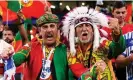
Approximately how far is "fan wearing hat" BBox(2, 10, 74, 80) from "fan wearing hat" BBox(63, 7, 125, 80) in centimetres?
10

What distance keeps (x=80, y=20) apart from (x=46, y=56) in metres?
0.50

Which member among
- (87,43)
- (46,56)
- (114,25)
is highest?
(114,25)

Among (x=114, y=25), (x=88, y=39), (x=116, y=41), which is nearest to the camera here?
(x=114, y=25)

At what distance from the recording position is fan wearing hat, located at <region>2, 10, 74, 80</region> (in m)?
4.79

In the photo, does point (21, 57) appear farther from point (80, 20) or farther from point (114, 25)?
point (114, 25)

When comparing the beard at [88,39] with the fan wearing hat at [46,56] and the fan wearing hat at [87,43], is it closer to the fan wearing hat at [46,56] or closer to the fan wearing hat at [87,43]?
the fan wearing hat at [87,43]

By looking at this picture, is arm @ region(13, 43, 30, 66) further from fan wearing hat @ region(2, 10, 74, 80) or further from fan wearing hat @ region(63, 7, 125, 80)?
fan wearing hat @ region(63, 7, 125, 80)

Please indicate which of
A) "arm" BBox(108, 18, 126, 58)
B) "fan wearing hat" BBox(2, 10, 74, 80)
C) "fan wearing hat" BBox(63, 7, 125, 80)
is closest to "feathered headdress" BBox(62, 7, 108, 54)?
"fan wearing hat" BBox(63, 7, 125, 80)

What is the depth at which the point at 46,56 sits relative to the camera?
15.9 ft

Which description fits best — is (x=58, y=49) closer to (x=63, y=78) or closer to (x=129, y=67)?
(x=63, y=78)

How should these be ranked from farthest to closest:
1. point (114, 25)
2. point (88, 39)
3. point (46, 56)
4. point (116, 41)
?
point (46, 56), point (88, 39), point (116, 41), point (114, 25)

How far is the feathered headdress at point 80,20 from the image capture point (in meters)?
4.80

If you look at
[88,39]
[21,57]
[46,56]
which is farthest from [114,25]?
[21,57]

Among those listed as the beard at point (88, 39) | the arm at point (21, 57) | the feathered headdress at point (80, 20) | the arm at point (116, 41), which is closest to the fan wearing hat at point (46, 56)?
the arm at point (21, 57)
